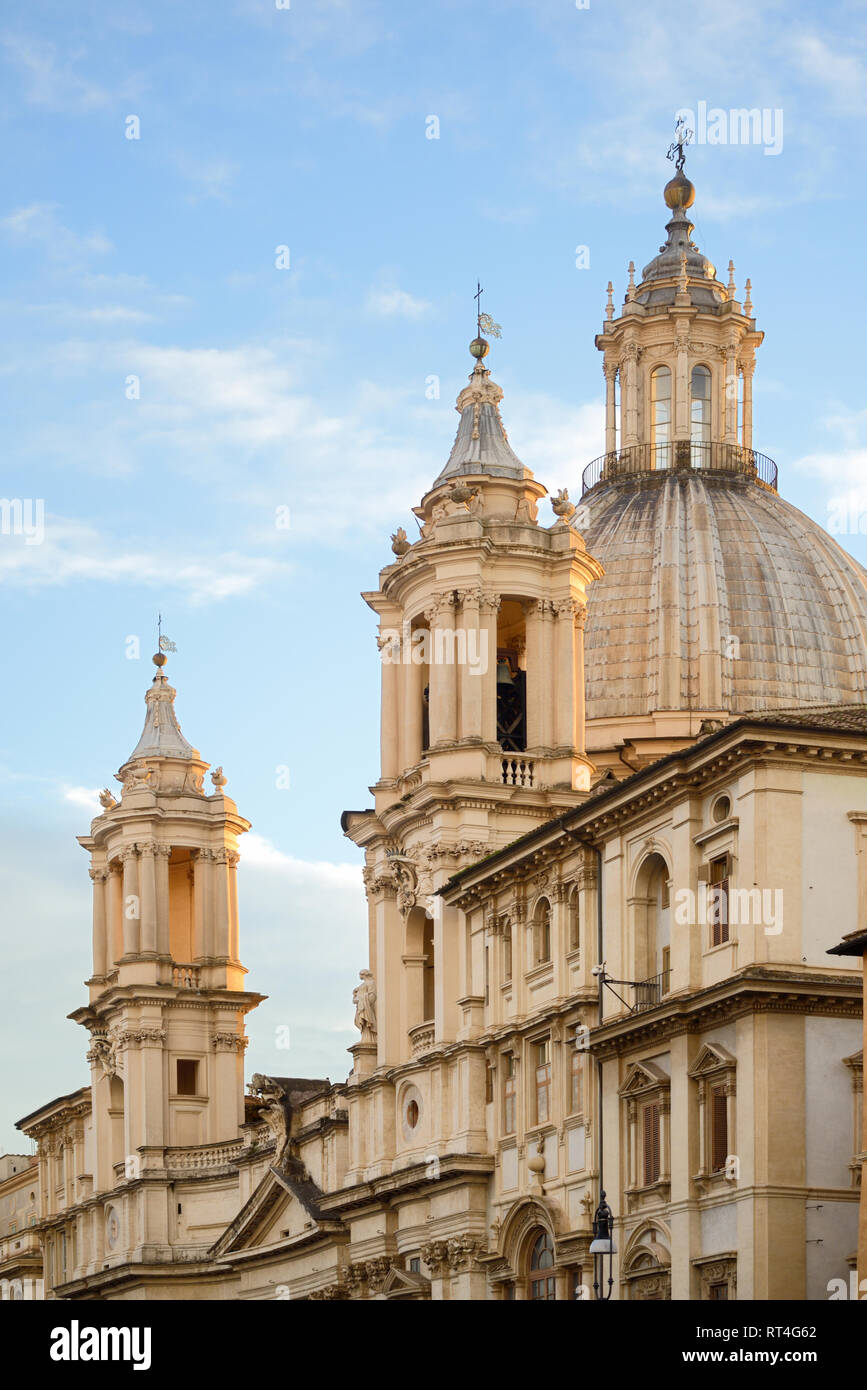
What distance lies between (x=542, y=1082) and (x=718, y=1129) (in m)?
9.42

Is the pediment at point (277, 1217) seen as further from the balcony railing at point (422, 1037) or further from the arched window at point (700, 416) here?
the arched window at point (700, 416)

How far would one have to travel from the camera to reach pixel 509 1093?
63812 millimetres

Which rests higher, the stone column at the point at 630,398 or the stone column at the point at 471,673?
the stone column at the point at 630,398

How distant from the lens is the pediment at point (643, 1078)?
5538 cm

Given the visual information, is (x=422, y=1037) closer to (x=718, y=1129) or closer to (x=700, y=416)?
(x=718, y=1129)

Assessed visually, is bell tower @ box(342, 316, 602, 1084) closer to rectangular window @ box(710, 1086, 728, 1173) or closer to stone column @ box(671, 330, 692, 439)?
rectangular window @ box(710, 1086, 728, 1173)

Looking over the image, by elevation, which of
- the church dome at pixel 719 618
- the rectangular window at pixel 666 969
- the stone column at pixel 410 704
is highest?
the church dome at pixel 719 618

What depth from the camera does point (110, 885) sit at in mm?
96625

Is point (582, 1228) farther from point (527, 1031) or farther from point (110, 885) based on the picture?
point (110, 885)

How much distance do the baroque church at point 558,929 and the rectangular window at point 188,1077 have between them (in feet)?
2.43

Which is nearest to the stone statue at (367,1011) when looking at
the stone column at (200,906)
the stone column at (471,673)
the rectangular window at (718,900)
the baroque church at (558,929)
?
the baroque church at (558,929)

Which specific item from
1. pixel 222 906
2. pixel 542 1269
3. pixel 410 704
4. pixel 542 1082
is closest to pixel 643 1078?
pixel 542 1082

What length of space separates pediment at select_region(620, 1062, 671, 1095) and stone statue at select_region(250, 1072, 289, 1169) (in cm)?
2511

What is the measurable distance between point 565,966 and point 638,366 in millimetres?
32536
